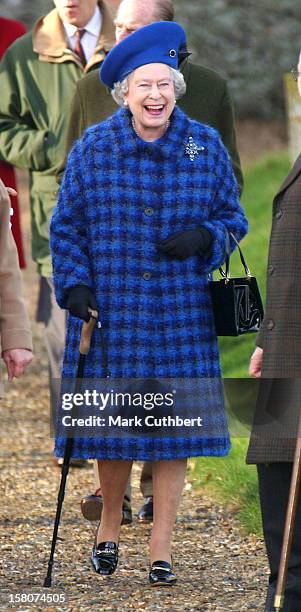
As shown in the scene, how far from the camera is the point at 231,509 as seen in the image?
6.60 metres

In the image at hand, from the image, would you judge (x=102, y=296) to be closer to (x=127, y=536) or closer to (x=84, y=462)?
(x=127, y=536)

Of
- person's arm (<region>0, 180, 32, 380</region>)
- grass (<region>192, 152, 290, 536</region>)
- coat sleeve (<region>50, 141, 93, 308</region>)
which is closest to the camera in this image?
person's arm (<region>0, 180, 32, 380</region>)

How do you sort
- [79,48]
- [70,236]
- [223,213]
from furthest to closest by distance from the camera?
[79,48] < [223,213] < [70,236]

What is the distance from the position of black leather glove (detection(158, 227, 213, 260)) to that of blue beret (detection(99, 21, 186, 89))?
600mm

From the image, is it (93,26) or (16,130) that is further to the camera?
(16,130)

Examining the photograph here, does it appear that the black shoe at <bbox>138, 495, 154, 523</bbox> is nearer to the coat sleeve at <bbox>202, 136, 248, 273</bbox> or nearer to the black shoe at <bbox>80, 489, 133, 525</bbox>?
the black shoe at <bbox>80, 489, 133, 525</bbox>

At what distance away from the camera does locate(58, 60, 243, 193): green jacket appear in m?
6.27

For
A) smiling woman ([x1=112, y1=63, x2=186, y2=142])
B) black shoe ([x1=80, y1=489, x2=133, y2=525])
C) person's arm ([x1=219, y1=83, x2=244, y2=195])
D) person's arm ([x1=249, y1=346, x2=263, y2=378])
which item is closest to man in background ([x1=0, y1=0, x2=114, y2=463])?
person's arm ([x1=219, y1=83, x2=244, y2=195])

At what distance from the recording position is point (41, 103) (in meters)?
7.33

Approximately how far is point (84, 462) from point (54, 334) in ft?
2.14

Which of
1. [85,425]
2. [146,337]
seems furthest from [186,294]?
[85,425]

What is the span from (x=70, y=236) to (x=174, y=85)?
2.10 feet

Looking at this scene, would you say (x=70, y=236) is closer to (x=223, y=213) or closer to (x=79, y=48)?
(x=223, y=213)

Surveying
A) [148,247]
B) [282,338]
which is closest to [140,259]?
[148,247]
